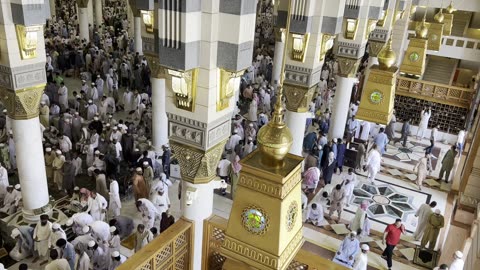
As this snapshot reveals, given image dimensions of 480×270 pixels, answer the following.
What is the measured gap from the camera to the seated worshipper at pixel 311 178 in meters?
8.05

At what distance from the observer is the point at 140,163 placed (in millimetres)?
7773

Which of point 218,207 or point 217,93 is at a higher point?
point 217,93

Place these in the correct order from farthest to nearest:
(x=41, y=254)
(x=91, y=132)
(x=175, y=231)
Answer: (x=91, y=132), (x=41, y=254), (x=175, y=231)

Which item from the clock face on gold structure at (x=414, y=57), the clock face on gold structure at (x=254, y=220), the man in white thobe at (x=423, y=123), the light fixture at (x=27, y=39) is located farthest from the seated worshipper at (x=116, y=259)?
the man in white thobe at (x=423, y=123)

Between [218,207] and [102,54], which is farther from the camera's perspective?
[102,54]

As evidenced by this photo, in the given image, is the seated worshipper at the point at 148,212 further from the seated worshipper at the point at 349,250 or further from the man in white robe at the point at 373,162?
the man in white robe at the point at 373,162

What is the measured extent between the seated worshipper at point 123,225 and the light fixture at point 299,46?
141 inches

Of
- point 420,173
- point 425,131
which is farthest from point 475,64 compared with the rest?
point 420,173

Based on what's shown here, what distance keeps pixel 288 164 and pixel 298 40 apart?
413cm

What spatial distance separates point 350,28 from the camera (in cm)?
783

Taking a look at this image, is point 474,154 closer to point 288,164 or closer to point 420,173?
point 420,173

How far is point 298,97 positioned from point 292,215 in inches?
178

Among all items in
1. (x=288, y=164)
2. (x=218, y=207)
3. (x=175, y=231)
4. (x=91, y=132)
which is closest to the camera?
(x=288, y=164)

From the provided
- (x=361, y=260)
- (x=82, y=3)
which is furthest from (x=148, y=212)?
(x=82, y=3)
